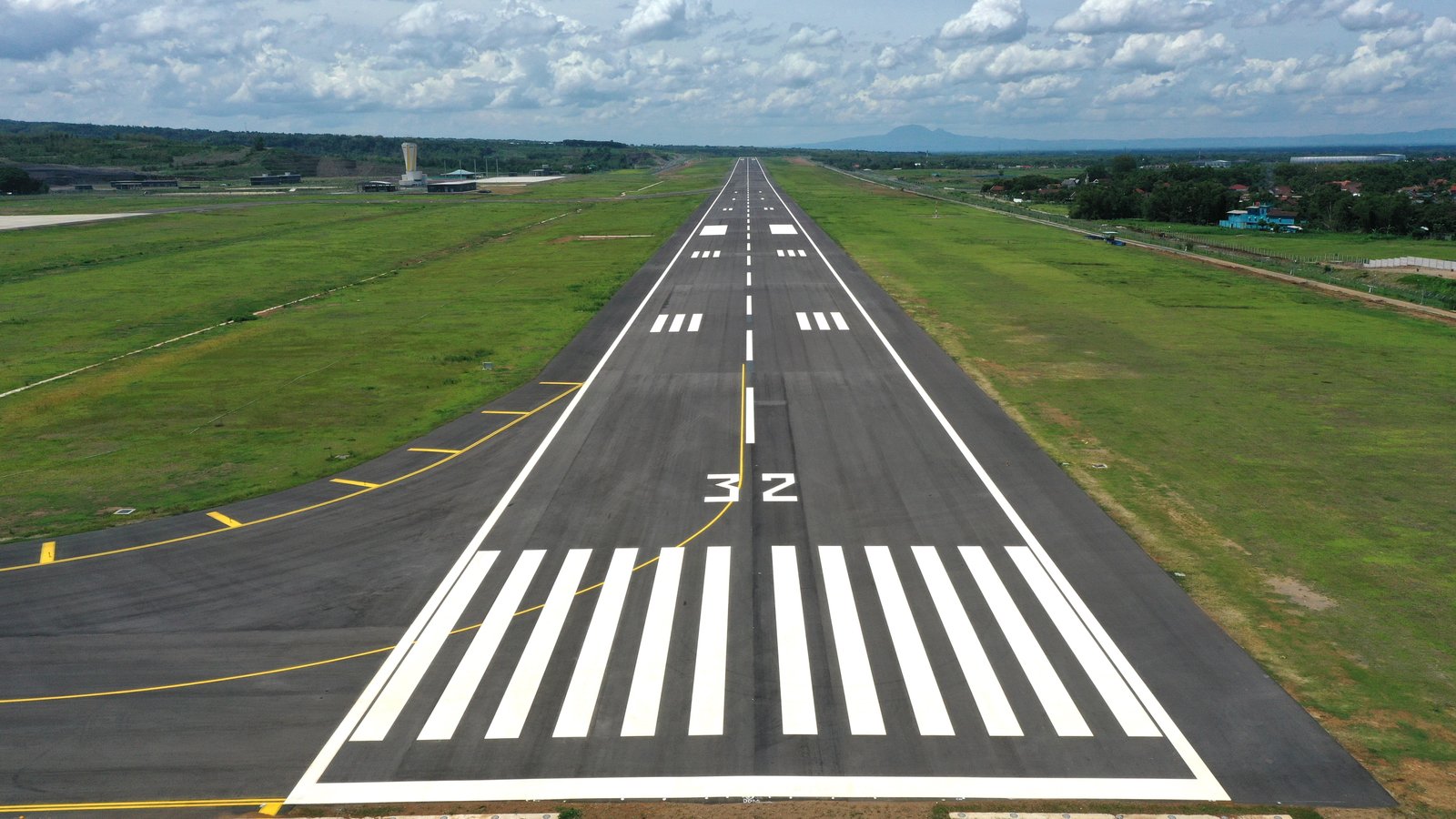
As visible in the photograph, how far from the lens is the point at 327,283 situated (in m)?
63.8

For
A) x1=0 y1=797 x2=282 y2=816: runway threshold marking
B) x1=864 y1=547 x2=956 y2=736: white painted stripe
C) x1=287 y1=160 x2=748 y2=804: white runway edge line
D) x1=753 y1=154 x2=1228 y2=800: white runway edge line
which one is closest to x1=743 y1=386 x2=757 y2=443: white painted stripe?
x1=287 y1=160 x2=748 y2=804: white runway edge line

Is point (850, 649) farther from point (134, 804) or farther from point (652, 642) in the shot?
point (134, 804)

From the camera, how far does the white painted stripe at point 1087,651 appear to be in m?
15.2

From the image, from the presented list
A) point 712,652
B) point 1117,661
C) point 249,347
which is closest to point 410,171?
point 249,347

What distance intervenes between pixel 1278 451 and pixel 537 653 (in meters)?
23.5

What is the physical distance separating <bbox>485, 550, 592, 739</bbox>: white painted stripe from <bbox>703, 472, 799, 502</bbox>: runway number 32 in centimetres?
457

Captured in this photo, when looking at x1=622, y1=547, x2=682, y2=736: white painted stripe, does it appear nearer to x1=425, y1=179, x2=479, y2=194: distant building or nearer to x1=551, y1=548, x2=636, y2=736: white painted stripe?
x1=551, y1=548, x2=636, y2=736: white painted stripe

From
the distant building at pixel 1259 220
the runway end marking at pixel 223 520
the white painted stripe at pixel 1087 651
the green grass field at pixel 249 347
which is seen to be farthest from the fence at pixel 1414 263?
the runway end marking at pixel 223 520

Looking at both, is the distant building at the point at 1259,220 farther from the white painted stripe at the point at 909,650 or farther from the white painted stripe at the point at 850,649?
the white painted stripe at the point at 850,649

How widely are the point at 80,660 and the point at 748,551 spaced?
13286 mm

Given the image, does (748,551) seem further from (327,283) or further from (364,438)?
(327,283)

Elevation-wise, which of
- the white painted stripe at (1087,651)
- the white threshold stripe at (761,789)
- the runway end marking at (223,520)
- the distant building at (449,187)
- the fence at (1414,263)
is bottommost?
the white threshold stripe at (761,789)

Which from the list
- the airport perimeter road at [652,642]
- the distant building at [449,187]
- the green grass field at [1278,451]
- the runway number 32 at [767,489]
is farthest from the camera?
the distant building at [449,187]

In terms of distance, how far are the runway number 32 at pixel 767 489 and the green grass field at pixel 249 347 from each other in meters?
11.1
